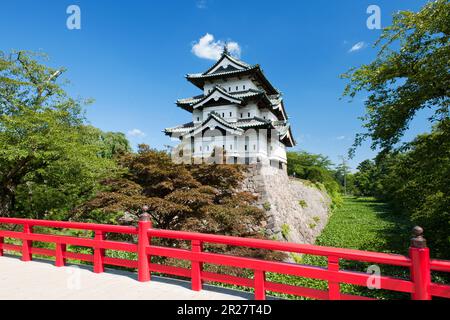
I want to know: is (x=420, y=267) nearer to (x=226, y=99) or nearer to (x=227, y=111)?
(x=226, y=99)

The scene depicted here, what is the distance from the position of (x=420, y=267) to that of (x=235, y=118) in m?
19.9

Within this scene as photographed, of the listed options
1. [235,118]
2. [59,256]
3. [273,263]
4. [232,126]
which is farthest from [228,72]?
[273,263]

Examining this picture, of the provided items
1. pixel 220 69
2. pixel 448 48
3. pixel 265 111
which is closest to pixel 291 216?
pixel 265 111

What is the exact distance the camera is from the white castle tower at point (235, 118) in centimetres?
2100

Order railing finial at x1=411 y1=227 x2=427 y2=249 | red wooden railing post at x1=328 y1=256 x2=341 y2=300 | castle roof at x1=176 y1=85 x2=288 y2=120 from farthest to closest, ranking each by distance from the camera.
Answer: castle roof at x1=176 y1=85 x2=288 y2=120, red wooden railing post at x1=328 y1=256 x2=341 y2=300, railing finial at x1=411 y1=227 x2=427 y2=249

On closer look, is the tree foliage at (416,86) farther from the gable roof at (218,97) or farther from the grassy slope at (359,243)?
the gable roof at (218,97)

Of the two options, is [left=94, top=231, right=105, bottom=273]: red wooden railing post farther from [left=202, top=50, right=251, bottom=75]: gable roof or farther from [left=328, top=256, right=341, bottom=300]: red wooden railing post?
[left=202, top=50, right=251, bottom=75]: gable roof

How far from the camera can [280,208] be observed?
18.7m

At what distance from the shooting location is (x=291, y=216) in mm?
20312

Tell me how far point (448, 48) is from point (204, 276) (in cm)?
658

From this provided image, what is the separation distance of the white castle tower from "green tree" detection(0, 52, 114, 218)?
9078 millimetres

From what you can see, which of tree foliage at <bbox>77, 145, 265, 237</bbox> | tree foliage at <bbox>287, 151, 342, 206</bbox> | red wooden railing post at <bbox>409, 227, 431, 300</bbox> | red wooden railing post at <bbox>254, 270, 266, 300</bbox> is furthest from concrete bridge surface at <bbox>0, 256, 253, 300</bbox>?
tree foliage at <bbox>287, 151, 342, 206</bbox>

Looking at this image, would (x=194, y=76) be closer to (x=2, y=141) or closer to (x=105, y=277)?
(x=2, y=141)

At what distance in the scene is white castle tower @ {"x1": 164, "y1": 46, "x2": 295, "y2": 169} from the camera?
21.0m
